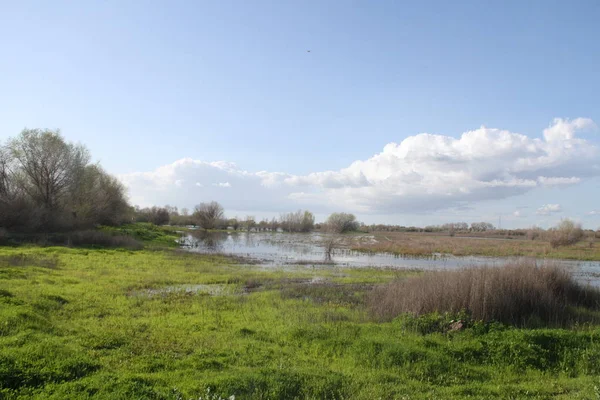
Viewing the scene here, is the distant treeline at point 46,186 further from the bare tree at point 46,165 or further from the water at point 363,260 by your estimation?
the water at point 363,260

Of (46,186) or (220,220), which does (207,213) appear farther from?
(46,186)

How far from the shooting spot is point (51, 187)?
151 ft

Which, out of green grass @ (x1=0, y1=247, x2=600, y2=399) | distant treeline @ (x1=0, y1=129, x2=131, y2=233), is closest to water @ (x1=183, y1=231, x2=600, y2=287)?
green grass @ (x1=0, y1=247, x2=600, y2=399)

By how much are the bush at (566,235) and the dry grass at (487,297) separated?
51.1 meters

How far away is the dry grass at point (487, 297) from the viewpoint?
12695 mm

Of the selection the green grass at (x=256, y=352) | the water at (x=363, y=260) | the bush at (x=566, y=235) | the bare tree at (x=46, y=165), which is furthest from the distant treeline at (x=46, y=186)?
the bush at (x=566, y=235)

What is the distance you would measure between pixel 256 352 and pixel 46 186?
4734 cm

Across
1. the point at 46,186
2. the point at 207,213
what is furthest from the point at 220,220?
the point at 46,186

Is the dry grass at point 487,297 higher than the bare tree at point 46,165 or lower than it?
lower

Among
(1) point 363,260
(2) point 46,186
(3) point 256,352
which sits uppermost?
(2) point 46,186

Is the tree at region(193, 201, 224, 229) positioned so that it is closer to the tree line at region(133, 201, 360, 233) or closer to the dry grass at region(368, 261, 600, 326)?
the tree line at region(133, 201, 360, 233)

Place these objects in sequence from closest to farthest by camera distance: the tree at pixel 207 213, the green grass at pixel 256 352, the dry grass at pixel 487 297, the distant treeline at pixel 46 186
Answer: the green grass at pixel 256 352 → the dry grass at pixel 487 297 → the distant treeline at pixel 46 186 → the tree at pixel 207 213

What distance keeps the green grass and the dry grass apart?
1.19 m

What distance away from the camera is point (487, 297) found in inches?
500
